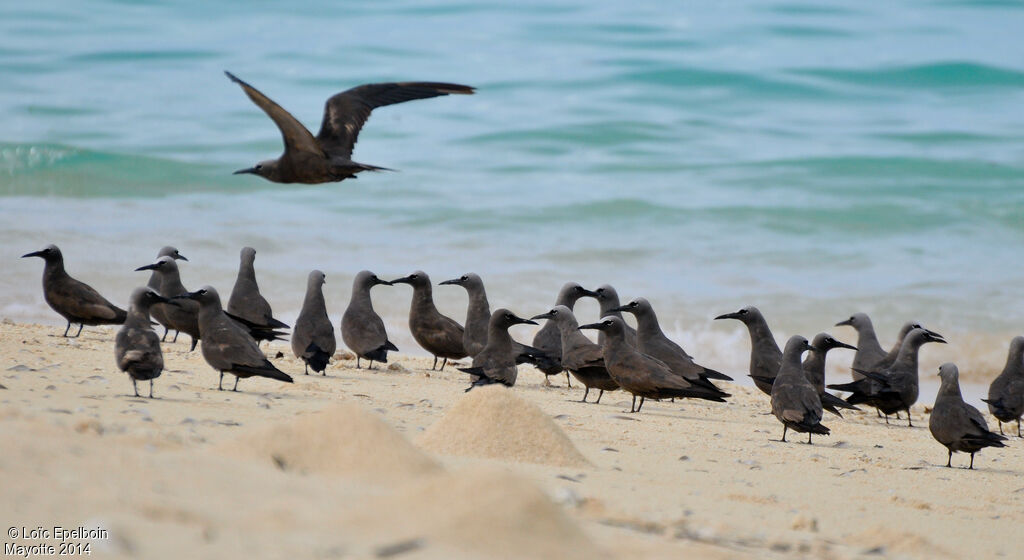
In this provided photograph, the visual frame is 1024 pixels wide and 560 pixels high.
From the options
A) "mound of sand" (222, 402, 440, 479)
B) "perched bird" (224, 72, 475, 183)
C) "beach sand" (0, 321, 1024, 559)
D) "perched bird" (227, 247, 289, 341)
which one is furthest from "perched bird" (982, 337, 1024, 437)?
"mound of sand" (222, 402, 440, 479)

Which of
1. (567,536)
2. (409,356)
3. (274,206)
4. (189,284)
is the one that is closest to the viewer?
(567,536)

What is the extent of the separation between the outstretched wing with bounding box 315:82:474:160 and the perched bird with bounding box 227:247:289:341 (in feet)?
4.41

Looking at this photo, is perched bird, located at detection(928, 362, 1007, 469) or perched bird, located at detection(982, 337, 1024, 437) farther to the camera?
perched bird, located at detection(982, 337, 1024, 437)

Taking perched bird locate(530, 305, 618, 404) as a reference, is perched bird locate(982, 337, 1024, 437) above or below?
above

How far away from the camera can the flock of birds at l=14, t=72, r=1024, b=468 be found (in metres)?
8.22

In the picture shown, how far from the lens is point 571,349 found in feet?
31.7

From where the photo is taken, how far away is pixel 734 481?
617 centimetres

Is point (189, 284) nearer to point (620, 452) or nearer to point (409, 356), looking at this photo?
point (409, 356)

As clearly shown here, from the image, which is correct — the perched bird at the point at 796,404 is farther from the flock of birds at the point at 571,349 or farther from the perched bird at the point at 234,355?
the perched bird at the point at 234,355

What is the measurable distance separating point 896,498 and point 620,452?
1.46 meters

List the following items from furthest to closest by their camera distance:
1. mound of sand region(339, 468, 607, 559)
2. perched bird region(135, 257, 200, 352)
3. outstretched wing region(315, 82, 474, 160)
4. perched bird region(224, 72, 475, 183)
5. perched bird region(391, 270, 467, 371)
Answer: perched bird region(391, 270, 467, 371) → outstretched wing region(315, 82, 474, 160) → perched bird region(224, 72, 475, 183) → perched bird region(135, 257, 200, 352) → mound of sand region(339, 468, 607, 559)

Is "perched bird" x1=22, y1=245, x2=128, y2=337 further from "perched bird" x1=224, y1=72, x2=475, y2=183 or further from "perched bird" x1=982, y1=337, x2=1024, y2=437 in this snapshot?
"perched bird" x1=982, y1=337, x2=1024, y2=437

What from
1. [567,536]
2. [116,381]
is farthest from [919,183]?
[567,536]

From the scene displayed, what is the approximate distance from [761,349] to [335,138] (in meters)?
4.12
